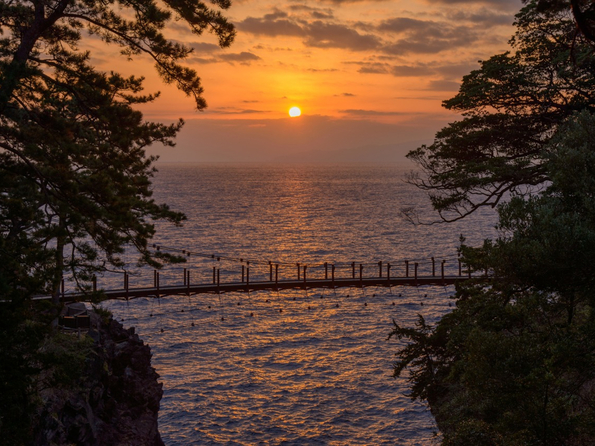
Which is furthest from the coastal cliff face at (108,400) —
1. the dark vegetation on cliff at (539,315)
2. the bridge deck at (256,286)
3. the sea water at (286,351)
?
the dark vegetation on cliff at (539,315)

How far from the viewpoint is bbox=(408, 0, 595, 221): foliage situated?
16.2m

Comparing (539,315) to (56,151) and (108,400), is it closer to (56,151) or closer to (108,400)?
(56,151)

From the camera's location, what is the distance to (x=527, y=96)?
57.9 feet

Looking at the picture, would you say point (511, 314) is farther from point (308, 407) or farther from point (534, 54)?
point (308, 407)

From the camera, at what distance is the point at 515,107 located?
17984mm

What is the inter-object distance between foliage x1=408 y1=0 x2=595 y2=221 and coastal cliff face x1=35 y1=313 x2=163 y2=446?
12815mm

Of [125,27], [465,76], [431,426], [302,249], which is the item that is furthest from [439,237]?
[125,27]

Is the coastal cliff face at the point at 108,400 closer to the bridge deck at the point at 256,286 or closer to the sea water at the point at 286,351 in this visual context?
the sea water at the point at 286,351

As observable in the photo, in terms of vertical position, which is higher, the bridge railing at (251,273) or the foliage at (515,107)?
the foliage at (515,107)

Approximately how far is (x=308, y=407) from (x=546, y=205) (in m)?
19.9

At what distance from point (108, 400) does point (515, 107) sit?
1997 cm

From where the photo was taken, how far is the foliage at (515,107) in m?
16.2

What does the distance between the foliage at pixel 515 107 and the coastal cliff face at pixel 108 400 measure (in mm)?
12815

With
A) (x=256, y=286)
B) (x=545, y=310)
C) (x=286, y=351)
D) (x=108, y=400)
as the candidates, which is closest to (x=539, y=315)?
(x=545, y=310)
